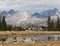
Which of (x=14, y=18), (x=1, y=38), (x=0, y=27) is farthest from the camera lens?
(x=14, y=18)

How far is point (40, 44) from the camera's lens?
1808 cm

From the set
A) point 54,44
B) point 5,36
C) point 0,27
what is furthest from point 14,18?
point 54,44

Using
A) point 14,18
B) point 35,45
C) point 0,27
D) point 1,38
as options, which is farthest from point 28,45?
point 14,18

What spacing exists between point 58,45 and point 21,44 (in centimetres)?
304

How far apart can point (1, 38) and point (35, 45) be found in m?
5.56

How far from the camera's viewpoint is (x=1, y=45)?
17.3 meters

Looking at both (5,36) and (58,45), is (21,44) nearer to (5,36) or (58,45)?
(58,45)

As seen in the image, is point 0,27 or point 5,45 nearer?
point 5,45

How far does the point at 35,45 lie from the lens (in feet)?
58.4

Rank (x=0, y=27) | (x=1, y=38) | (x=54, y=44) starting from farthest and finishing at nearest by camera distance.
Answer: (x=0, y=27) < (x=1, y=38) < (x=54, y=44)

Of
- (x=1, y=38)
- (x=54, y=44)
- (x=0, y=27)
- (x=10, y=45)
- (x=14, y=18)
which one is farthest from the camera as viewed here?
(x=14, y=18)

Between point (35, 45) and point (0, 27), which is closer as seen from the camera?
point (35, 45)

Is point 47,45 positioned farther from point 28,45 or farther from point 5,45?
point 5,45

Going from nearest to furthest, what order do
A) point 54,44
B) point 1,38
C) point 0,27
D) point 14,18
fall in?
point 54,44
point 1,38
point 0,27
point 14,18
